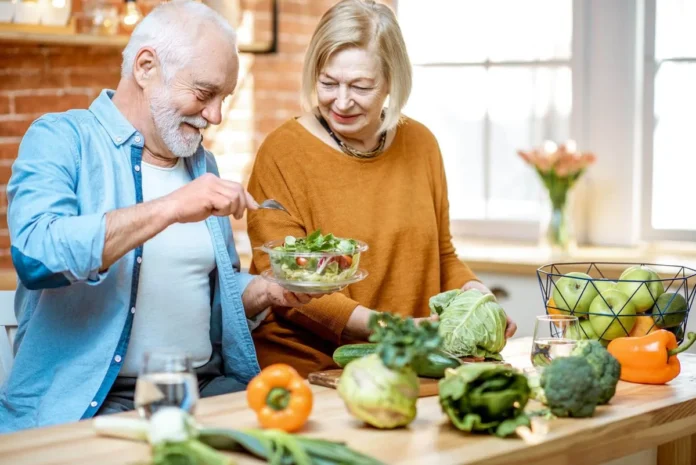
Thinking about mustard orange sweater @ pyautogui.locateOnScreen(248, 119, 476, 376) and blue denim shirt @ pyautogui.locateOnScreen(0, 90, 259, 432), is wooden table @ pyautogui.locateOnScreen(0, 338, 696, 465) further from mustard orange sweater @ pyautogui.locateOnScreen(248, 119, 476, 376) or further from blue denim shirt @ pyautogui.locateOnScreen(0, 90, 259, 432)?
mustard orange sweater @ pyautogui.locateOnScreen(248, 119, 476, 376)

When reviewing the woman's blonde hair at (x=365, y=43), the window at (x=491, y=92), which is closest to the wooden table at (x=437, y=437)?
the woman's blonde hair at (x=365, y=43)

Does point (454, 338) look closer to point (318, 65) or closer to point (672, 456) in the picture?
point (672, 456)

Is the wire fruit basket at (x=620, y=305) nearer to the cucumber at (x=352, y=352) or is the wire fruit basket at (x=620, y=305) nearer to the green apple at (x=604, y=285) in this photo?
the green apple at (x=604, y=285)

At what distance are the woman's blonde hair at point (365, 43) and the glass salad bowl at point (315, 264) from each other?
0.66m

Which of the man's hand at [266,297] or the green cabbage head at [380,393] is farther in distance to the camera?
the man's hand at [266,297]

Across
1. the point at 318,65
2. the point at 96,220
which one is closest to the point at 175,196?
the point at 96,220

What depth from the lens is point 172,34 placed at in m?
2.30

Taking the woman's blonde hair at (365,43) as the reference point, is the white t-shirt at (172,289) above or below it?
below

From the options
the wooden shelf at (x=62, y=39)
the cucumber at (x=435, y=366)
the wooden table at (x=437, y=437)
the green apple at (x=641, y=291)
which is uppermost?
the wooden shelf at (x=62, y=39)

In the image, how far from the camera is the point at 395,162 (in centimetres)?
287

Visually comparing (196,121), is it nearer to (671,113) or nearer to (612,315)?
(612,315)

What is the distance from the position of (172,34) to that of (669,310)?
126cm

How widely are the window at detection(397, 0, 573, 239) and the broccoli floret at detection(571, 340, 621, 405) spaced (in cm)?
242

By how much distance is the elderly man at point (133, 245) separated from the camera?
85.4 inches
